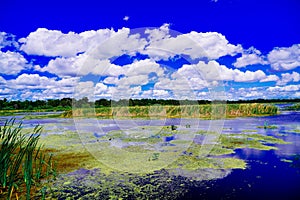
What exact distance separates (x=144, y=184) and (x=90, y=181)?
1.27 m

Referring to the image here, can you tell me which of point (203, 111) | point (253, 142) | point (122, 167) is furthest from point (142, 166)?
point (203, 111)

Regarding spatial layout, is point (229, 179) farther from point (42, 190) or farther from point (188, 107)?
point (188, 107)

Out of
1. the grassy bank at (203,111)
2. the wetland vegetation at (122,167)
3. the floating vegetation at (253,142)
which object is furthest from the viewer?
the grassy bank at (203,111)

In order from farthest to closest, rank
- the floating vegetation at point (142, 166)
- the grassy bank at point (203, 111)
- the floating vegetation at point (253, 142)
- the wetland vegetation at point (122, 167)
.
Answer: the grassy bank at point (203, 111) < the floating vegetation at point (253, 142) < the floating vegetation at point (142, 166) < the wetland vegetation at point (122, 167)

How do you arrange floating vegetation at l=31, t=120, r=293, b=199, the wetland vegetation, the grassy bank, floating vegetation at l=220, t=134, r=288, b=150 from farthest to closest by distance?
1. the grassy bank
2. floating vegetation at l=220, t=134, r=288, b=150
3. floating vegetation at l=31, t=120, r=293, b=199
4. the wetland vegetation

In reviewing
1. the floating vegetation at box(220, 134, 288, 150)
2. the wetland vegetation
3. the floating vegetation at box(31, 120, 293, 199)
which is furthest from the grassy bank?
the floating vegetation at box(31, 120, 293, 199)

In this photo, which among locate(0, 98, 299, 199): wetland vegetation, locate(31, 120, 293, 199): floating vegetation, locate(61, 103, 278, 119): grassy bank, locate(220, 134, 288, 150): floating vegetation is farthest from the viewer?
locate(61, 103, 278, 119): grassy bank

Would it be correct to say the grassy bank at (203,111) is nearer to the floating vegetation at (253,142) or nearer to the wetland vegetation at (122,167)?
the floating vegetation at (253,142)

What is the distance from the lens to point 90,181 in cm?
550

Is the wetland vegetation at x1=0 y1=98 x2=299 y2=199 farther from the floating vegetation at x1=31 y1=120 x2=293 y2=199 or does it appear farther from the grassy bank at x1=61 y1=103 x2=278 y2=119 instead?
Result: the grassy bank at x1=61 y1=103 x2=278 y2=119

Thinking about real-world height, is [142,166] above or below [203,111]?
below

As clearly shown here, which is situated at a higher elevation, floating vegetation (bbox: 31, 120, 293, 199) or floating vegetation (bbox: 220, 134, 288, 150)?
floating vegetation (bbox: 220, 134, 288, 150)

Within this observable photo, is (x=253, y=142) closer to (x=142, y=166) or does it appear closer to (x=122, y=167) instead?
(x=142, y=166)

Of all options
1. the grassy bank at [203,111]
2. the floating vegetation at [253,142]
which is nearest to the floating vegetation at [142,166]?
the floating vegetation at [253,142]
